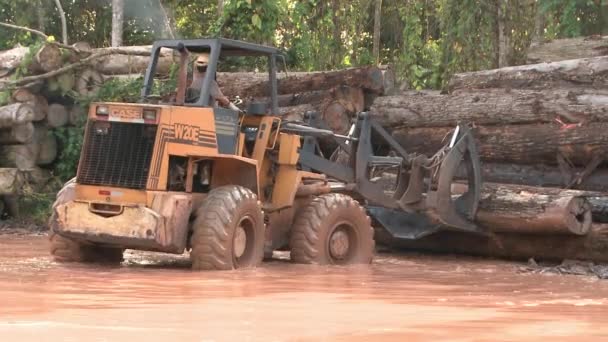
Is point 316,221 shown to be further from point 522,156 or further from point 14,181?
point 14,181

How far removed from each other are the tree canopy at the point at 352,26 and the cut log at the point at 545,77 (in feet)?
16.8

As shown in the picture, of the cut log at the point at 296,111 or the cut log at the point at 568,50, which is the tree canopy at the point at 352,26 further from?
the cut log at the point at 296,111

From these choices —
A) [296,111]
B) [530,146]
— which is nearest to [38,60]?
[296,111]

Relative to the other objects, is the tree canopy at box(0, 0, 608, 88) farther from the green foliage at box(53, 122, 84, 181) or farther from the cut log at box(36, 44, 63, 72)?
the cut log at box(36, 44, 63, 72)

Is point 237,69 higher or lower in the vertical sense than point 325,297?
higher

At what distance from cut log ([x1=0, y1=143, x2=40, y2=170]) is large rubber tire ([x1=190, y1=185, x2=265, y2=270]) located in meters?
6.98

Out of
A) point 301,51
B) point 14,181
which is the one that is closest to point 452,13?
point 301,51

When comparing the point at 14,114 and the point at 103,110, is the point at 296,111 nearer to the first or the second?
the point at 14,114

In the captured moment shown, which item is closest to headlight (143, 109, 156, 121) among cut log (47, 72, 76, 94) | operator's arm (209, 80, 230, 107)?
operator's arm (209, 80, 230, 107)

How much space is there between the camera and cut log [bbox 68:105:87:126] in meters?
17.0

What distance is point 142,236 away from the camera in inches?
393

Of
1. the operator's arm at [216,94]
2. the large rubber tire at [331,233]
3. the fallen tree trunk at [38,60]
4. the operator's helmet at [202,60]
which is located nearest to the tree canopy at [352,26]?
the fallen tree trunk at [38,60]

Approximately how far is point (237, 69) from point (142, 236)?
10541 mm

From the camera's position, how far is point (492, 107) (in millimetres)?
14672
